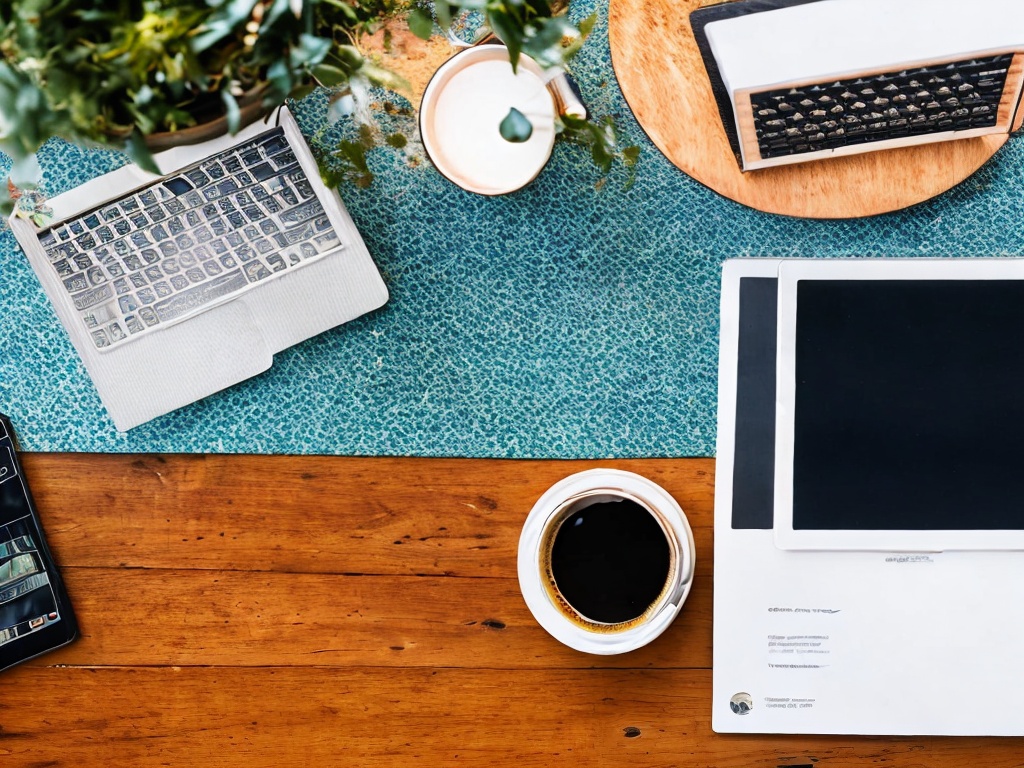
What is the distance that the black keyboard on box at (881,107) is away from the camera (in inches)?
24.1

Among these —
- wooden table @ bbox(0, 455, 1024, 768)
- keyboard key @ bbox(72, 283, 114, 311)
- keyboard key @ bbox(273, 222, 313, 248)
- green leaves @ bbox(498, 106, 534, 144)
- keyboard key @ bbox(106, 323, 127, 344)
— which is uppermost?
green leaves @ bbox(498, 106, 534, 144)

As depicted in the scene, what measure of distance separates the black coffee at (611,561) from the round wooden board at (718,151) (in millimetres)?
264

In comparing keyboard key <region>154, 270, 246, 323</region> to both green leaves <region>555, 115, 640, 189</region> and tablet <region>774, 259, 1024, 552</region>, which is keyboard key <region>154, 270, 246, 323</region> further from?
tablet <region>774, 259, 1024, 552</region>

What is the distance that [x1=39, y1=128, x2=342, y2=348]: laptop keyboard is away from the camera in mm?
709

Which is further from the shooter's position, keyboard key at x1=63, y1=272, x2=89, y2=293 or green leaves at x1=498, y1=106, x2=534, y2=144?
keyboard key at x1=63, y1=272, x2=89, y2=293

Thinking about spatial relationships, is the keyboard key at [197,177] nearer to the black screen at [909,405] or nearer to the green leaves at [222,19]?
the green leaves at [222,19]

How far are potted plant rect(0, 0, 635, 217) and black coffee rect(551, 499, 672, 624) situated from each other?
35 cm

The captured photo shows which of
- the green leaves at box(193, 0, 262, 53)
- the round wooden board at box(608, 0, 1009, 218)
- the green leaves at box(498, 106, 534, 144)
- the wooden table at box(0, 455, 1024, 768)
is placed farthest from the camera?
the wooden table at box(0, 455, 1024, 768)

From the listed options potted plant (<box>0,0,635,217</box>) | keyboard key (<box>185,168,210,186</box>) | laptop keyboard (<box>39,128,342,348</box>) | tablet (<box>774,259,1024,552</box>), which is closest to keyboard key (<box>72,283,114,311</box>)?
laptop keyboard (<box>39,128,342,348</box>)

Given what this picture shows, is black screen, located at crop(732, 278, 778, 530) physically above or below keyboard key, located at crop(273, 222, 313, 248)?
below

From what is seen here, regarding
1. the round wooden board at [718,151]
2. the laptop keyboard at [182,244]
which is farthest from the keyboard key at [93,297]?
the round wooden board at [718,151]

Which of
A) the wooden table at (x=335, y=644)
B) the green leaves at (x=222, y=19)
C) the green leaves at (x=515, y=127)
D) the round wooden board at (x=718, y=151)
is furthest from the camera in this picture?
the wooden table at (x=335, y=644)

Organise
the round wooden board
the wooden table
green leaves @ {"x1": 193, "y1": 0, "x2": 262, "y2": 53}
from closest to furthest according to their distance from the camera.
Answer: green leaves @ {"x1": 193, "y1": 0, "x2": 262, "y2": 53}, the round wooden board, the wooden table

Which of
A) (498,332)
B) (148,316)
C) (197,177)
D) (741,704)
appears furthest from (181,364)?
(741,704)
